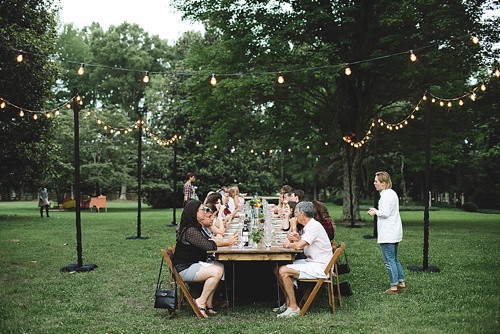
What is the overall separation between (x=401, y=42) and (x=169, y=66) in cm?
3806

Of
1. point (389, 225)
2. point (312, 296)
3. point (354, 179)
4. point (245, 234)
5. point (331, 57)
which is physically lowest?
A: point (312, 296)

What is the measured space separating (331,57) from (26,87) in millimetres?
13396

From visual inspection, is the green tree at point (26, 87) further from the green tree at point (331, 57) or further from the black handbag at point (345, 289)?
the black handbag at point (345, 289)

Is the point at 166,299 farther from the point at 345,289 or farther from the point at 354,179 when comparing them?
the point at 354,179

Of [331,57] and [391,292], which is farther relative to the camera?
[331,57]

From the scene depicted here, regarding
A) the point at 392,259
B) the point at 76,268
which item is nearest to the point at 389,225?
the point at 392,259

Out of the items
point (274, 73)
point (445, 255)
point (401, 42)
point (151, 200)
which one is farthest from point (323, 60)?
point (151, 200)

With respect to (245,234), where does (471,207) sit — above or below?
below

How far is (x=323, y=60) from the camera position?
18.4 m

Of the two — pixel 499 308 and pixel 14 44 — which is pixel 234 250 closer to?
pixel 499 308

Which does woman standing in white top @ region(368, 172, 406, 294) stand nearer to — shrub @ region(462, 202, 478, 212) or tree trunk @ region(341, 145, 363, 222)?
tree trunk @ region(341, 145, 363, 222)

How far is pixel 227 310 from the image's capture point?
7.09m

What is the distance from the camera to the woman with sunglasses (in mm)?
6723

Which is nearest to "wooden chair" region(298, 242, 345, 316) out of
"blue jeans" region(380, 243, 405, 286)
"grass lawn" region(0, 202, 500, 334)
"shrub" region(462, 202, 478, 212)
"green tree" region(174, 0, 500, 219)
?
"grass lawn" region(0, 202, 500, 334)
